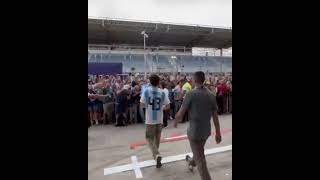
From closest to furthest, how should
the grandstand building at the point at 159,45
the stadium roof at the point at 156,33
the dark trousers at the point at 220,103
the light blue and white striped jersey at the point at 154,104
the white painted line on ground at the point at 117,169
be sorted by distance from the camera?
the white painted line on ground at the point at 117,169 < the light blue and white striped jersey at the point at 154,104 < the dark trousers at the point at 220,103 < the stadium roof at the point at 156,33 < the grandstand building at the point at 159,45

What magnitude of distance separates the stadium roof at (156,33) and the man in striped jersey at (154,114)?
79.8ft

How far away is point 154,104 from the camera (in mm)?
5750

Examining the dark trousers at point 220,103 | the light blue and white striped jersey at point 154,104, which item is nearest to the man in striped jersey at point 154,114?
the light blue and white striped jersey at point 154,104

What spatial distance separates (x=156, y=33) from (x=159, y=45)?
20.1ft

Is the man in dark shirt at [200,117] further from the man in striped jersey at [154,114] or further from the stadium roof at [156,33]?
the stadium roof at [156,33]

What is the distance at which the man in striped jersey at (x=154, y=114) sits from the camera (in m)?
5.63

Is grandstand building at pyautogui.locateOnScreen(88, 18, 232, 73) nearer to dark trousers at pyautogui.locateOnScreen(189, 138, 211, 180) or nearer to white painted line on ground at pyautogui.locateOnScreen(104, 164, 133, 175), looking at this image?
white painted line on ground at pyautogui.locateOnScreen(104, 164, 133, 175)

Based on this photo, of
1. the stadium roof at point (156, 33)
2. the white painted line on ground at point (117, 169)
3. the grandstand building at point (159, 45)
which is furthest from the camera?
the grandstand building at point (159, 45)

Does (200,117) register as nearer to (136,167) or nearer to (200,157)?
(200,157)

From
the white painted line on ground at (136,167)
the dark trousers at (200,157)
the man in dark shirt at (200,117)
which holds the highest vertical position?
the man in dark shirt at (200,117)

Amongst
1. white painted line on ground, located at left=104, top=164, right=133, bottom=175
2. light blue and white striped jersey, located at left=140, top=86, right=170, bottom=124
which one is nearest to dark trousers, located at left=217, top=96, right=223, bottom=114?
light blue and white striped jersey, located at left=140, top=86, right=170, bottom=124

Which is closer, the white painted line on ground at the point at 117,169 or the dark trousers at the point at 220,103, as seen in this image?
the white painted line on ground at the point at 117,169
